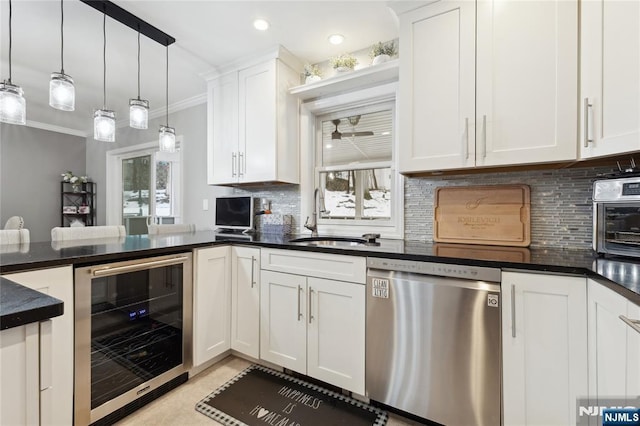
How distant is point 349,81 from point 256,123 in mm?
860

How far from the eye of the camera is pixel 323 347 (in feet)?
5.58

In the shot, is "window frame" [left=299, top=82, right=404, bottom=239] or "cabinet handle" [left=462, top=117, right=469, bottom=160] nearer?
"cabinet handle" [left=462, top=117, right=469, bottom=160]

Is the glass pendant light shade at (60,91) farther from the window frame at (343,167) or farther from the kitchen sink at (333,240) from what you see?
the kitchen sink at (333,240)

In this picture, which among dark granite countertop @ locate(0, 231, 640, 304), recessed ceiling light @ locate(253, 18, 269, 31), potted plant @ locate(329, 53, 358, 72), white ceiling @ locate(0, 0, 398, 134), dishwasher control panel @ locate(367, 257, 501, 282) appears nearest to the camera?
dark granite countertop @ locate(0, 231, 640, 304)

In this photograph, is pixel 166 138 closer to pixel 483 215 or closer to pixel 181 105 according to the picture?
pixel 181 105

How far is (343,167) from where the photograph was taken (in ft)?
8.07

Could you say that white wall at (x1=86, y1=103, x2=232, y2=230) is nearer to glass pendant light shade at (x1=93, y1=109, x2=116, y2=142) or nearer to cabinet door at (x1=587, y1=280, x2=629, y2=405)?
glass pendant light shade at (x1=93, y1=109, x2=116, y2=142)

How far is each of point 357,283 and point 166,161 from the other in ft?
10.7

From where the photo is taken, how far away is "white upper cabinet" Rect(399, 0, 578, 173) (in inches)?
54.0

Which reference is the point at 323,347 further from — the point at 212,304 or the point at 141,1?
the point at 141,1

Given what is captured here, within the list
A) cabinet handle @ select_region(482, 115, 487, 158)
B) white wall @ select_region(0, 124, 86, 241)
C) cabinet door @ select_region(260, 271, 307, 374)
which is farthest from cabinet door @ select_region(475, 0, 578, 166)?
white wall @ select_region(0, 124, 86, 241)

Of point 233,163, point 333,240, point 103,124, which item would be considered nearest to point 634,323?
point 333,240

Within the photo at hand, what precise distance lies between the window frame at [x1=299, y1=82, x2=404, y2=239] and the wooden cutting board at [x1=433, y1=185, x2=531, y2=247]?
0.99ft

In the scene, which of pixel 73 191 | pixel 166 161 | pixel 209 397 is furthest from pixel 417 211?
pixel 73 191
